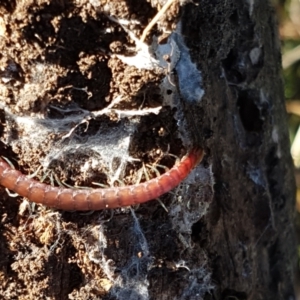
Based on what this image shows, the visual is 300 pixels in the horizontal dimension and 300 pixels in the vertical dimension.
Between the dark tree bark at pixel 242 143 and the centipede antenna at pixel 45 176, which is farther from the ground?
the dark tree bark at pixel 242 143

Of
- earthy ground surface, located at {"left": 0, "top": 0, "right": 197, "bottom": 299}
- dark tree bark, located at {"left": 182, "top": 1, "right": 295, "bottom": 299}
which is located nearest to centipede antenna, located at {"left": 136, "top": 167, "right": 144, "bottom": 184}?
earthy ground surface, located at {"left": 0, "top": 0, "right": 197, "bottom": 299}

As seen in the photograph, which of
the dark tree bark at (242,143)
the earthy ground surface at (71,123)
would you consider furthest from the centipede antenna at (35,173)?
the dark tree bark at (242,143)

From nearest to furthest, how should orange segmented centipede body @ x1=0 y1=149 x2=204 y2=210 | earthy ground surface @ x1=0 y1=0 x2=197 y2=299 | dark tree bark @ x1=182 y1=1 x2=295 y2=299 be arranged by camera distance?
earthy ground surface @ x1=0 y1=0 x2=197 y2=299, orange segmented centipede body @ x1=0 y1=149 x2=204 y2=210, dark tree bark @ x1=182 y1=1 x2=295 y2=299

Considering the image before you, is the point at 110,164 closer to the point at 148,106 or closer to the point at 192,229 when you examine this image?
the point at 148,106

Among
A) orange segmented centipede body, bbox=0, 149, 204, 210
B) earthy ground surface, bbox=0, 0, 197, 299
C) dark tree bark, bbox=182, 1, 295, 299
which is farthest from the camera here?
dark tree bark, bbox=182, 1, 295, 299

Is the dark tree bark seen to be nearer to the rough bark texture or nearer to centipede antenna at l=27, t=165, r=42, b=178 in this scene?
the rough bark texture

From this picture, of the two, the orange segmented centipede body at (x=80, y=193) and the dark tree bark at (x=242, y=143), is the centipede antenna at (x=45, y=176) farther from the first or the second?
the dark tree bark at (x=242, y=143)

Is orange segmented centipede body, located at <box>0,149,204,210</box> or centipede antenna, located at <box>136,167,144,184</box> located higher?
centipede antenna, located at <box>136,167,144,184</box>

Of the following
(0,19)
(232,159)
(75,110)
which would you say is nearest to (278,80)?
(232,159)
